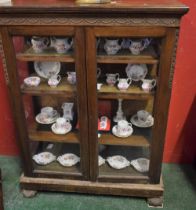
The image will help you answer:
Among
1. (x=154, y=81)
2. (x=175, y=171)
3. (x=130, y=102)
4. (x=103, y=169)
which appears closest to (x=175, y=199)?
(x=175, y=171)

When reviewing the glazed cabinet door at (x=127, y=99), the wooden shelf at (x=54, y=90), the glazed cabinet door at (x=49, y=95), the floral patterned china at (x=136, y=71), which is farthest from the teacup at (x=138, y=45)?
the wooden shelf at (x=54, y=90)

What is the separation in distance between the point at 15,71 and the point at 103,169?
764 mm

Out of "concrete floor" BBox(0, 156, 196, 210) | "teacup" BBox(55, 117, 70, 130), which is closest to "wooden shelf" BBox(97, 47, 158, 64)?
"teacup" BBox(55, 117, 70, 130)

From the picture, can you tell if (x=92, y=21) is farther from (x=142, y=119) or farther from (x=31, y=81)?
(x=142, y=119)

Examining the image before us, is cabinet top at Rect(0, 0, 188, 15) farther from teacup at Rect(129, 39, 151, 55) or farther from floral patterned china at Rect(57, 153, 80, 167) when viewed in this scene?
floral patterned china at Rect(57, 153, 80, 167)

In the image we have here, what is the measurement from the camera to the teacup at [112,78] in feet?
4.52

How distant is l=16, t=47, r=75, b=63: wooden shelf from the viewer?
4.24 feet

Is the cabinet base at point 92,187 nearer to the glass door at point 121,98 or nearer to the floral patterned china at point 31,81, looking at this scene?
the glass door at point 121,98

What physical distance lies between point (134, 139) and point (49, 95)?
536mm

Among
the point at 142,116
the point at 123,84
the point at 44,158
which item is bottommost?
the point at 44,158

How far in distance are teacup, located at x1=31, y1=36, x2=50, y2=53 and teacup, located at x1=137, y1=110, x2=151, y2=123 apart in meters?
0.65

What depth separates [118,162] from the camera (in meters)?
1.61

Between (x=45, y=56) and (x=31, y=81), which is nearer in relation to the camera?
(x=45, y=56)

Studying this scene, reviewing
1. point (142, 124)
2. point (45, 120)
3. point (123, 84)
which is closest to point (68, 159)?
point (45, 120)
